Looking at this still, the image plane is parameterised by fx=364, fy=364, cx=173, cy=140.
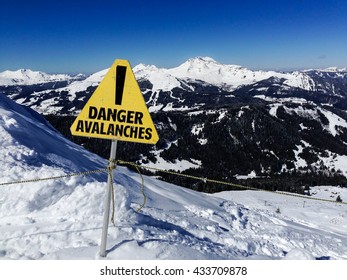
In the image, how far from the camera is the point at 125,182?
20.3 metres

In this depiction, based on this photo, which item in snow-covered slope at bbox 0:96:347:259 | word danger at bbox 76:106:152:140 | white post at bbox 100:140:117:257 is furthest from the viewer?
snow-covered slope at bbox 0:96:347:259

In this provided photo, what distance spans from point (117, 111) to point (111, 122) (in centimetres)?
26

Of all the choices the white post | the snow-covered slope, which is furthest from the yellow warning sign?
the snow-covered slope

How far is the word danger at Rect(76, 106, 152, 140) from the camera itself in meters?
7.43

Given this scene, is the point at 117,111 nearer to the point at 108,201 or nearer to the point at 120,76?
the point at 120,76

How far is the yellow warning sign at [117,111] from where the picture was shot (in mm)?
7285

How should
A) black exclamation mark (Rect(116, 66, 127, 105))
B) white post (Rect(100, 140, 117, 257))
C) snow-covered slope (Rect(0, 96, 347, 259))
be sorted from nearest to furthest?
black exclamation mark (Rect(116, 66, 127, 105)) < white post (Rect(100, 140, 117, 257)) < snow-covered slope (Rect(0, 96, 347, 259))

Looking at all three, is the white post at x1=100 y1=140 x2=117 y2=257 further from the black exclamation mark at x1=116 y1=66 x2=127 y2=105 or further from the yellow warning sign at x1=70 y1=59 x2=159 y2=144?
the black exclamation mark at x1=116 y1=66 x2=127 y2=105

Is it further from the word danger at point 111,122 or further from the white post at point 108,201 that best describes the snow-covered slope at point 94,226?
the word danger at point 111,122

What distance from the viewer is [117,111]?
7422 mm

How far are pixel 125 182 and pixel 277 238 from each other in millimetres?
8539

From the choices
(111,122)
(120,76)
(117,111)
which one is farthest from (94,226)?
(120,76)

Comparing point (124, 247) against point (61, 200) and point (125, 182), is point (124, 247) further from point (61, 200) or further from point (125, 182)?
point (125, 182)

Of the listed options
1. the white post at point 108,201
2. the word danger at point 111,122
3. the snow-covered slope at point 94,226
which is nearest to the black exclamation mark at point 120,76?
the word danger at point 111,122
